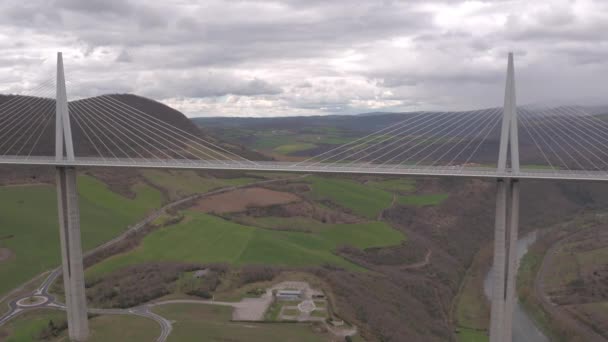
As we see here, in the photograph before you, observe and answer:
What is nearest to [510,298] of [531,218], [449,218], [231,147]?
[449,218]

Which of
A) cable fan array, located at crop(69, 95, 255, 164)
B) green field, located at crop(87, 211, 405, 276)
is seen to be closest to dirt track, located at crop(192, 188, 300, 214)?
green field, located at crop(87, 211, 405, 276)

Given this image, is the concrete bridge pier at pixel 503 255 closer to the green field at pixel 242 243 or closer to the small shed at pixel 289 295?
the small shed at pixel 289 295

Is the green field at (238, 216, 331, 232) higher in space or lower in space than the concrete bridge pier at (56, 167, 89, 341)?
lower

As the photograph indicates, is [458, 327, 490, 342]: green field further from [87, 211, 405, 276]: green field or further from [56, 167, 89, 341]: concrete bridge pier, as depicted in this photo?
[56, 167, 89, 341]: concrete bridge pier

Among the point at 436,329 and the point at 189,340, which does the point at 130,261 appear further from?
the point at 436,329

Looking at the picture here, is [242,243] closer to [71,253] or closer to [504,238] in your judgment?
[71,253]

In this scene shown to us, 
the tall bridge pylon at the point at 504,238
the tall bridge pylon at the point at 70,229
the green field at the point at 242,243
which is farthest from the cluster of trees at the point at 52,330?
the tall bridge pylon at the point at 504,238
